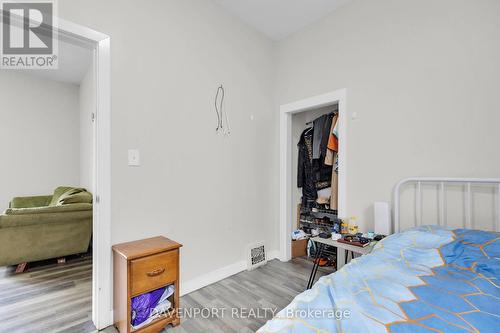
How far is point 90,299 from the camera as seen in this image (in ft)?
6.95

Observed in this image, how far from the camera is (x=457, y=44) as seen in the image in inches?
70.4

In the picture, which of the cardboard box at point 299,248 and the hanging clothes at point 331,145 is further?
the cardboard box at point 299,248

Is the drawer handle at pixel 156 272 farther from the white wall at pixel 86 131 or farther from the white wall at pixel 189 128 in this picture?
the white wall at pixel 86 131

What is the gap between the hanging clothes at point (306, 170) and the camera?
10.2 ft


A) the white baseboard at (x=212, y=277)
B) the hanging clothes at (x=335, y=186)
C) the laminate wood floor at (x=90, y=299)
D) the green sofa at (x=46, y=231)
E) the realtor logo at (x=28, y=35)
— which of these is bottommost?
the laminate wood floor at (x=90, y=299)

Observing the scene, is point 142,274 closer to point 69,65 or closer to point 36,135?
point 69,65

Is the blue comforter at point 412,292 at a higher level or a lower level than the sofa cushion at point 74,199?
lower

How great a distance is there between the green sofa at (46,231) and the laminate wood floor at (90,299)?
200 millimetres

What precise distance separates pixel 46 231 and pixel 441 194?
4.12 meters

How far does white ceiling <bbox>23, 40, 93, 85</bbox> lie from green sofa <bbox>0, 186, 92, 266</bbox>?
203 centimetres

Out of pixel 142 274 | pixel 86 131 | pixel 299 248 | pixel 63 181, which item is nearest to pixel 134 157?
pixel 142 274

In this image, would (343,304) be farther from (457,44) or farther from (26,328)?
(26,328)

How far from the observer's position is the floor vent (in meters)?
2.73

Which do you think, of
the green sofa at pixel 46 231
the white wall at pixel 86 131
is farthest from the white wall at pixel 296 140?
the white wall at pixel 86 131
